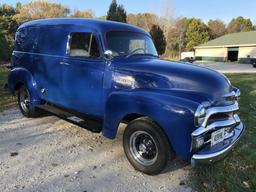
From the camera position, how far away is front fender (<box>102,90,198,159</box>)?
3.85m

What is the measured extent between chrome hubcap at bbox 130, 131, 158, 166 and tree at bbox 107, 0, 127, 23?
24875 millimetres

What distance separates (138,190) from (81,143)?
193cm

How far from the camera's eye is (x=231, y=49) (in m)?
44.2

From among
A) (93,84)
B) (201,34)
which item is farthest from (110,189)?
(201,34)

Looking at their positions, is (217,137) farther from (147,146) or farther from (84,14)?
(84,14)

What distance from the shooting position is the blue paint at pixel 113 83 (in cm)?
400

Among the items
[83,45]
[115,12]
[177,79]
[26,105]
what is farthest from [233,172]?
[115,12]

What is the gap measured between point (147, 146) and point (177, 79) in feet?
3.61

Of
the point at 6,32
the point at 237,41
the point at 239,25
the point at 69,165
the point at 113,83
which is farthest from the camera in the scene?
the point at 239,25

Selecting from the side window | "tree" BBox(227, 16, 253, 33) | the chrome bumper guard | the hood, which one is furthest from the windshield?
"tree" BBox(227, 16, 253, 33)

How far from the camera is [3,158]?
4.92m

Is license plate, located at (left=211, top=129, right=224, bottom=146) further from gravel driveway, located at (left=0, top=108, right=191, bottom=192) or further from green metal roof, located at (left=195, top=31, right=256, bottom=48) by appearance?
green metal roof, located at (left=195, top=31, right=256, bottom=48)

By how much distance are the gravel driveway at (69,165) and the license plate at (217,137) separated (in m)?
0.75

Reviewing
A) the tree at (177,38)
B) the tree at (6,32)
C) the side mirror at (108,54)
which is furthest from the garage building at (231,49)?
the side mirror at (108,54)
